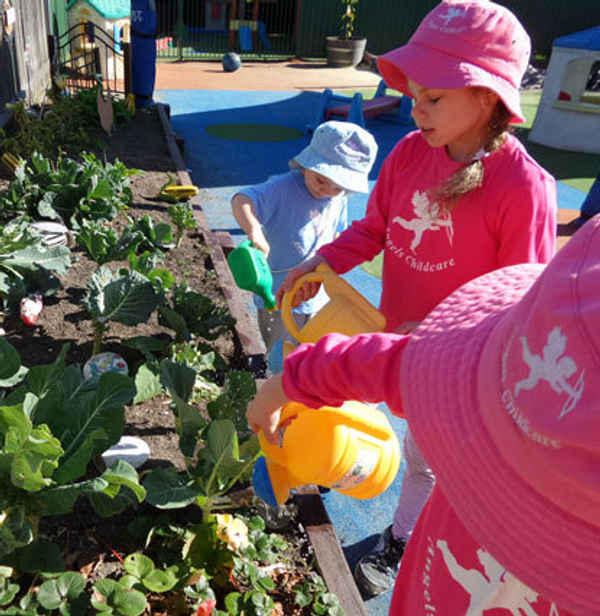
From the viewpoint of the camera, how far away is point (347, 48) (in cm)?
1520

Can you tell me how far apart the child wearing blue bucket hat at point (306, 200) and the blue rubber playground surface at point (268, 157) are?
0.45 meters

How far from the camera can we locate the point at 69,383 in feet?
5.96

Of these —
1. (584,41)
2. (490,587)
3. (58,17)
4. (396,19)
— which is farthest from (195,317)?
(396,19)

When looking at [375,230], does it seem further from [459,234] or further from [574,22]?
[574,22]

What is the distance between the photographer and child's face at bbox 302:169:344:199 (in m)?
2.47

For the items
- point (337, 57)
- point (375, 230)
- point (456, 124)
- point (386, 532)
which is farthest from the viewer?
point (337, 57)

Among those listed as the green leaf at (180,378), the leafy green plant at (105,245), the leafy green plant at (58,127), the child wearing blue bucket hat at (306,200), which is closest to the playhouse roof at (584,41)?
the leafy green plant at (58,127)

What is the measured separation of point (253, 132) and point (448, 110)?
7237 mm

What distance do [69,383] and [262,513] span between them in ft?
2.43

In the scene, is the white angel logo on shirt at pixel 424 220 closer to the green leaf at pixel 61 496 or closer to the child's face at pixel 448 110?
the child's face at pixel 448 110

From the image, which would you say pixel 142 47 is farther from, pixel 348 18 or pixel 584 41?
pixel 348 18

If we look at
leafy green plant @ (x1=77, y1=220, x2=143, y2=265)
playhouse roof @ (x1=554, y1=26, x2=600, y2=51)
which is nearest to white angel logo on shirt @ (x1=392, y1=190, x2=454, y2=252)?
leafy green plant @ (x1=77, y1=220, x2=143, y2=265)

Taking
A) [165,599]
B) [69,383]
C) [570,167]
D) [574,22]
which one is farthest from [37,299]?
[574,22]

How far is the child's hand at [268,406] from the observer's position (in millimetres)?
1033
